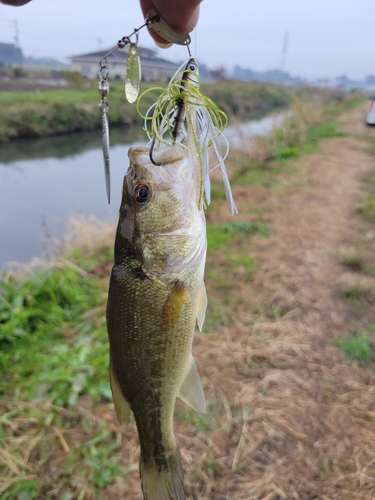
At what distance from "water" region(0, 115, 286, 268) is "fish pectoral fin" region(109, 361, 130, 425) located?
18.6 feet

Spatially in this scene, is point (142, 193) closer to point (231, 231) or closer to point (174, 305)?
point (174, 305)

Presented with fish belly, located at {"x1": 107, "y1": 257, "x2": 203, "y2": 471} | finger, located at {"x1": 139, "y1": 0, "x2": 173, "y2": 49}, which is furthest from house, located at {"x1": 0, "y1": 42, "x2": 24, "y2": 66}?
fish belly, located at {"x1": 107, "y1": 257, "x2": 203, "y2": 471}

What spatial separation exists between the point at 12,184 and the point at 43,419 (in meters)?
10.1

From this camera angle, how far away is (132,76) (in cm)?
143

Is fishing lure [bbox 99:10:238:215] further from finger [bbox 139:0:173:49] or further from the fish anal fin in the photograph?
the fish anal fin

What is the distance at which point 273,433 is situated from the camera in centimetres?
276

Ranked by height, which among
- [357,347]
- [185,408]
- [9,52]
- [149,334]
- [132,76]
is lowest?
[185,408]

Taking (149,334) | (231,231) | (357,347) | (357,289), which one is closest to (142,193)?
(149,334)

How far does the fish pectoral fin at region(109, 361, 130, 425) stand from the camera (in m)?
1.52

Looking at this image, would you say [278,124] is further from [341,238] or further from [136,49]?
[136,49]

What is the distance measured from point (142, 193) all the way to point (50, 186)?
35.4ft

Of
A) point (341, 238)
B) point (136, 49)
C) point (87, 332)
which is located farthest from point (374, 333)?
point (136, 49)

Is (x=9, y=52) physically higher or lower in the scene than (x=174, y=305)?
higher

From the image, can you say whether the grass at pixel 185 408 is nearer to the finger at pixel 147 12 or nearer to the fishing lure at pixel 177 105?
the fishing lure at pixel 177 105
